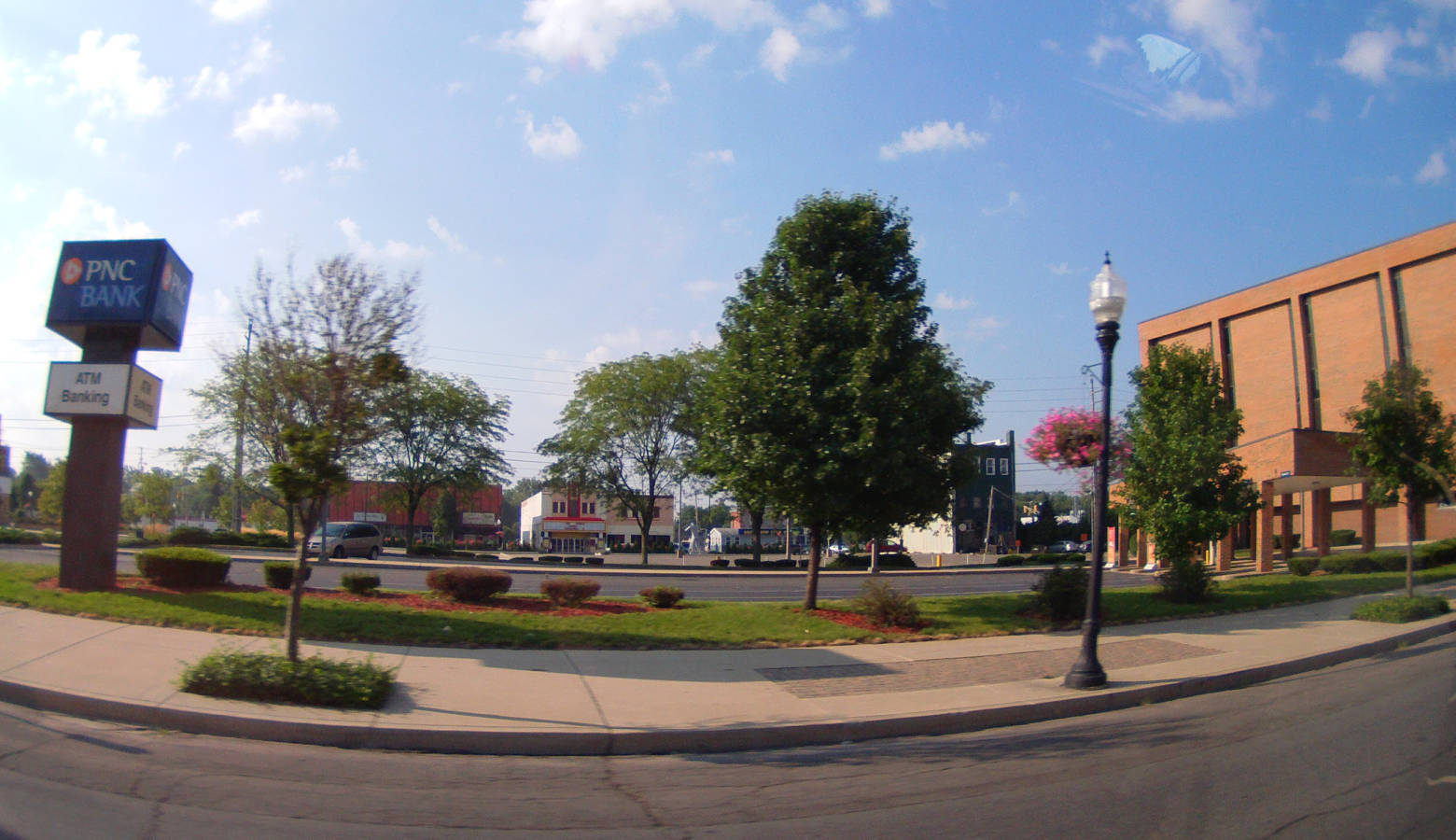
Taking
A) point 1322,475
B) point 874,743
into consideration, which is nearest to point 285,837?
point 874,743

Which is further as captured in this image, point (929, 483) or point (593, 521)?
point (593, 521)

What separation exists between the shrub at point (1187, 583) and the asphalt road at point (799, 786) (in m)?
9.37

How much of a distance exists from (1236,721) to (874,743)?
3619 millimetres

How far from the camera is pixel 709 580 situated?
→ 35594 mm

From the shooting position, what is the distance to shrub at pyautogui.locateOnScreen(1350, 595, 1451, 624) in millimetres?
15055

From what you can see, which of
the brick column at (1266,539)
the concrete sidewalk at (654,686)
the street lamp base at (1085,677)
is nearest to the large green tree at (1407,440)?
the concrete sidewalk at (654,686)

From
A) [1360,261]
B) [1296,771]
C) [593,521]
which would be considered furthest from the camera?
[593,521]

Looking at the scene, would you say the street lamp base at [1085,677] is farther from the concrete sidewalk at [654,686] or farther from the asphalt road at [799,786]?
the asphalt road at [799,786]

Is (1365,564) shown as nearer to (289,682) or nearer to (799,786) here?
(799,786)

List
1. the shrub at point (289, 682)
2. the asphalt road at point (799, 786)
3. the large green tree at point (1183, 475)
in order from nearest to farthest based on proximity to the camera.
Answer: the asphalt road at point (799, 786)
the shrub at point (289, 682)
the large green tree at point (1183, 475)

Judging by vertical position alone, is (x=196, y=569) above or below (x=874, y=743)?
above

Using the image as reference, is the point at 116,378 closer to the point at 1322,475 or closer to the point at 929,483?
the point at 929,483

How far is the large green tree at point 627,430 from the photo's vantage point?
46500 millimetres

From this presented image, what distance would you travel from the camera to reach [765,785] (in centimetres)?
666
